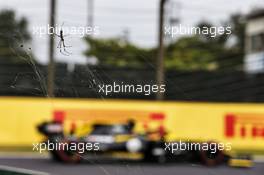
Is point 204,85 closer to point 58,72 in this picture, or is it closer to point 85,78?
point 58,72

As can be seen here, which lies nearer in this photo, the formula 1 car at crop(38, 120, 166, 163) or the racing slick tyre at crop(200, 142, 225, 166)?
the racing slick tyre at crop(200, 142, 225, 166)

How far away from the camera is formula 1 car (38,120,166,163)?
3106 mm

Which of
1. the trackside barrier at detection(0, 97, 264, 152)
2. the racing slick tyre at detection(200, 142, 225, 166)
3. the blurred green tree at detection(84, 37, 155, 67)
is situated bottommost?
the trackside barrier at detection(0, 97, 264, 152)

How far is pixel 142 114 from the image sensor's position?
7660 millimetres

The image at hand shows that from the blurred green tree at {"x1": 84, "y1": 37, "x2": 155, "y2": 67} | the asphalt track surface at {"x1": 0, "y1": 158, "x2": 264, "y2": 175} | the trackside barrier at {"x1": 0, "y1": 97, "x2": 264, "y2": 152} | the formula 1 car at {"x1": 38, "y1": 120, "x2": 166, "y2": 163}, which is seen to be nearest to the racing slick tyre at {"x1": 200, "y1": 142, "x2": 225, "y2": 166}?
the asphalt track surface at {"x1": 0, "y1": 158, "x2": 264, "y2": 175}

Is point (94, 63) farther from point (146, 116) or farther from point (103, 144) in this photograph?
point (146, 116)

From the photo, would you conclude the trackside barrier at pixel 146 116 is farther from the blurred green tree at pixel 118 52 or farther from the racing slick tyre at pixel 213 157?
the racing slick tyre at pixel 213 157

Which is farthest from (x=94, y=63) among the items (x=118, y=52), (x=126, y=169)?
(x=118, y=52)

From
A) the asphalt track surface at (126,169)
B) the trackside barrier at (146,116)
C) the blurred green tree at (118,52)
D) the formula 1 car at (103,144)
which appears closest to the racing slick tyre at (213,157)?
the asphalt track surface at (126,169)

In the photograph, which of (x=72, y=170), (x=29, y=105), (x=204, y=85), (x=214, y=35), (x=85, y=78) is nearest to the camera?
(x=85, y=78)

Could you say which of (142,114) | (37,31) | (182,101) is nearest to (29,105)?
(142,114)

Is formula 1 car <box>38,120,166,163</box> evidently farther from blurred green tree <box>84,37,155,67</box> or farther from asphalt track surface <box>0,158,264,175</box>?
blurred green tree <box>84,37,155,67</box>

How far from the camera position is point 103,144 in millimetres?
4422

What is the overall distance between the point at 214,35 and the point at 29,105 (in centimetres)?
489
